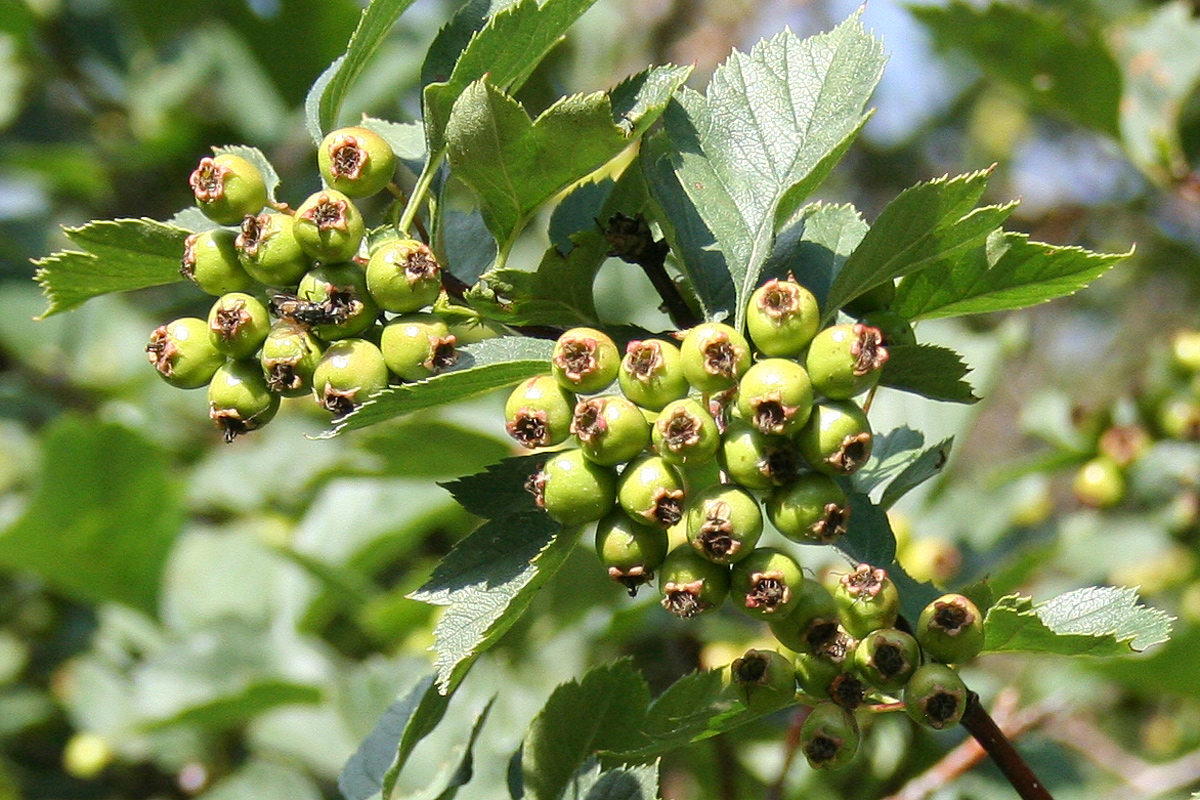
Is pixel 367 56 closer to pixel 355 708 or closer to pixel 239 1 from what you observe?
pixel 355 708

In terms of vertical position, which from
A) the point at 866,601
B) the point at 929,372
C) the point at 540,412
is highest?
the point at 540,412

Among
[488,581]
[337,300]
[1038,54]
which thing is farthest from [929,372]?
[1038,54]

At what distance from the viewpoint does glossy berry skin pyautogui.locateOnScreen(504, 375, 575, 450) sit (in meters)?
1.27

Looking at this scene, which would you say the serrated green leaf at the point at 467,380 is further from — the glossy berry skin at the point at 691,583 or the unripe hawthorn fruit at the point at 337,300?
the glossy berry skin at the point at 691,583

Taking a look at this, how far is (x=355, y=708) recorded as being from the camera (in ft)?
7.69

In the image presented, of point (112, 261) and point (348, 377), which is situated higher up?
point (112, 261)

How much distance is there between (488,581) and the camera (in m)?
1.29

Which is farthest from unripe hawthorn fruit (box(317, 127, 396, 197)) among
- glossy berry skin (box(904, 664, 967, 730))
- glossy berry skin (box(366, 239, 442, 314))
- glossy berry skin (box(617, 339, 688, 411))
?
glossy berry skin (box(904, 664, 967, 730))

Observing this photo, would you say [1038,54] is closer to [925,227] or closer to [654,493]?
[925,227]

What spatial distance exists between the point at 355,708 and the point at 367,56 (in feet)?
4.39

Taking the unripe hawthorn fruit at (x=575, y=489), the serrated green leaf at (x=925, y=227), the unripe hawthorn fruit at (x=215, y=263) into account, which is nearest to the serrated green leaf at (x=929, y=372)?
the serrated green leaf at (x=925, y=227)

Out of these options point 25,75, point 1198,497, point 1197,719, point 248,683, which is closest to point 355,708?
point 248,683

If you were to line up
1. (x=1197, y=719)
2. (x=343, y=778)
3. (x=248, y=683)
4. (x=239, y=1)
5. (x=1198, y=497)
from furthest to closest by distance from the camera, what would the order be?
(x=239, y=1)
(x=1197, y=719)
(x=1198, y=497)
(x=248, y=683)
(x=343, y=778)

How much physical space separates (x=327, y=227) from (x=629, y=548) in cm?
44
